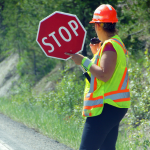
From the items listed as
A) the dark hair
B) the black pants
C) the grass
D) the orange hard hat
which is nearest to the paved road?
the grass

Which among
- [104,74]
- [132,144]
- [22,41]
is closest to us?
[104,74]

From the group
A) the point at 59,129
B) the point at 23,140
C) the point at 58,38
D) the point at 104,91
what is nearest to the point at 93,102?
the point at 104,91

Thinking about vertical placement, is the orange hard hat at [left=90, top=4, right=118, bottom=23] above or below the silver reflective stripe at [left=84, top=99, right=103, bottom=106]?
above

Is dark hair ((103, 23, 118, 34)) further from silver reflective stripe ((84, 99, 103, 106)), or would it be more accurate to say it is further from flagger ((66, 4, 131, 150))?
silver reflective stripe ((84, 99, 103, 106))

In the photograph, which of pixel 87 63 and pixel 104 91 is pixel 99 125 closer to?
pixel 104 91

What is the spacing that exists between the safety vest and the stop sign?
0.23m

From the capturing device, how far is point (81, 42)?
235 centimetres

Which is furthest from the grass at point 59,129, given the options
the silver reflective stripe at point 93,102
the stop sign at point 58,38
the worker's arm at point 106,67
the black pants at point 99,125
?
the stop sign at point 58,38

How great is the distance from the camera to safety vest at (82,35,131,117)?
2.33 m

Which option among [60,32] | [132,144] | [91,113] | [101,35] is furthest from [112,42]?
[132,144]

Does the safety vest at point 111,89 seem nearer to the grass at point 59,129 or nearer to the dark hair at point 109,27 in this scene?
the dark hair at point 109,27

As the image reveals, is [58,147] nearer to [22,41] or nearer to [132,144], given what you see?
[132,144]

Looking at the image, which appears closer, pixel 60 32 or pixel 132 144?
pixel 60 32

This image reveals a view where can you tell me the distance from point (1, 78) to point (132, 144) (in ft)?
60.9
